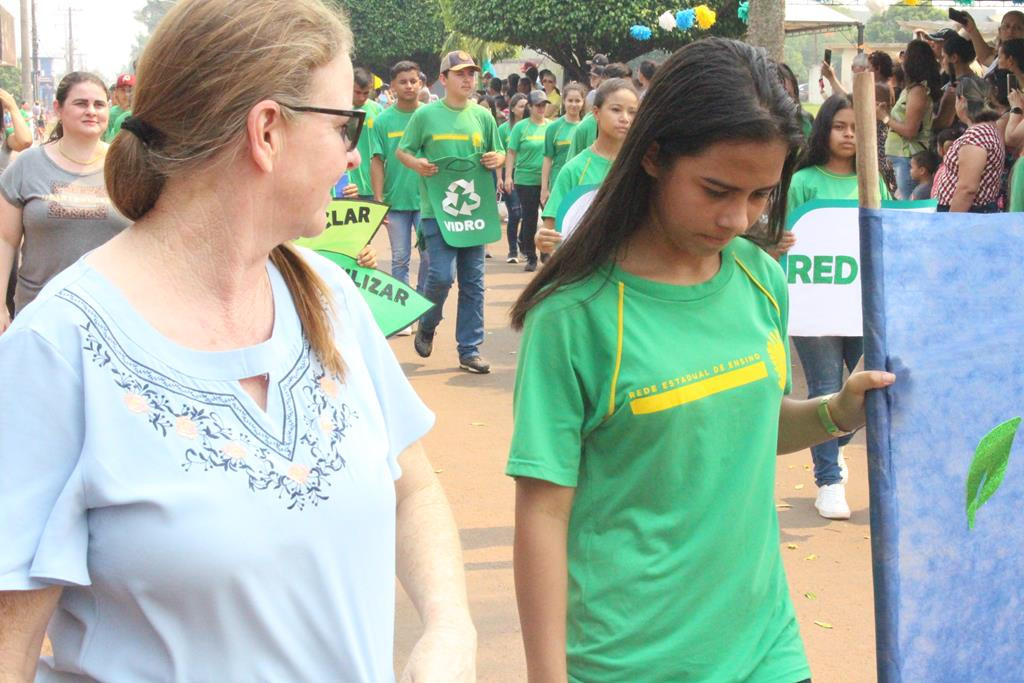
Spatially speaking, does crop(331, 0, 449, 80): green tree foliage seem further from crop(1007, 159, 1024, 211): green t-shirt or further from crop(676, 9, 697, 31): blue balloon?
crop(1007, 159, 1024, 211): green t-shirt

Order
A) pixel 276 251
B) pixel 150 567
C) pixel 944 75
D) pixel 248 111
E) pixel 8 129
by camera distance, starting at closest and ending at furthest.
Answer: pixel 150 567
pixel 248 111
pixel 276 251
pixel 8 129
pixel 944 75

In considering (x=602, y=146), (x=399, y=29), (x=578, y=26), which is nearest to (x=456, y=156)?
(x=602, y=146)

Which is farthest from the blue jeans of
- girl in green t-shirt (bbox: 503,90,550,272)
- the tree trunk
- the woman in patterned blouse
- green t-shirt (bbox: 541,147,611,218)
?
the woman in patterned blouse

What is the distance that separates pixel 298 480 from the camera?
165cm

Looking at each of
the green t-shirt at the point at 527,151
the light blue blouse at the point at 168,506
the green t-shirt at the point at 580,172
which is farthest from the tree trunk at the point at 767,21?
the light blue blouse at the point at 168,506

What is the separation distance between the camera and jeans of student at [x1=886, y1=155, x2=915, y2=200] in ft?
39.0

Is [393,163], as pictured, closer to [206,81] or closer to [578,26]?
[206,81]

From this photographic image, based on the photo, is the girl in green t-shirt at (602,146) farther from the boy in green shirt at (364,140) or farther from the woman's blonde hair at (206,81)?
the woman's blonde hair at (206,81)

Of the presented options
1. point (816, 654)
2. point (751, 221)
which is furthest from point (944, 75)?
point (751, 221)

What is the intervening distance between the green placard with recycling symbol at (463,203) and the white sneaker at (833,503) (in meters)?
3.84

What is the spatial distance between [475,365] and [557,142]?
398 centimetres

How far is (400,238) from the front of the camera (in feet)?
35.6

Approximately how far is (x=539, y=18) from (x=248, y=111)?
31194 mm

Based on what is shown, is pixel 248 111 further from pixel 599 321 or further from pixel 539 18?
pixel 539 18
